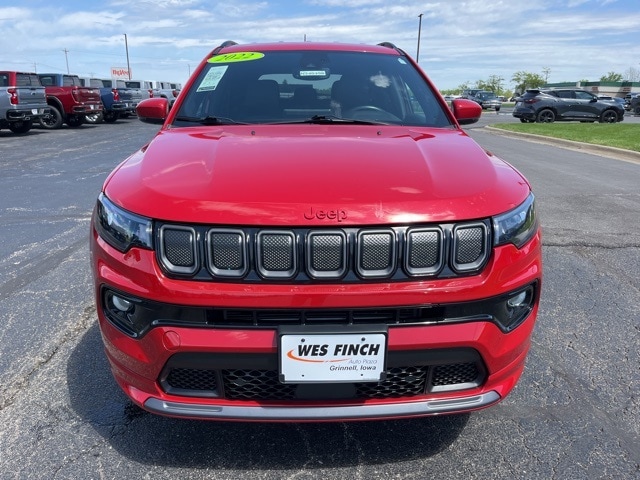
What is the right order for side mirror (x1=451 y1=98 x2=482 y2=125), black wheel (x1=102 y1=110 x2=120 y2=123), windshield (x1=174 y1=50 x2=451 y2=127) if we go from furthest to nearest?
black wheel (x1=102 y1=110 x2=120 y2=123), side mirror (x1=451 y1=98 x2=482 y2=125), windshield (x1=174 y1=50 x2=451 y2=127)

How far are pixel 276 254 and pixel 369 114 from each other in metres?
1.55

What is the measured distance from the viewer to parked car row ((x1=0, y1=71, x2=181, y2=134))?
53.1ft

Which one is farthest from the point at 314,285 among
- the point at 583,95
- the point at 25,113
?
the point at 583,95

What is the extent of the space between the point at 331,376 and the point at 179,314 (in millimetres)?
571

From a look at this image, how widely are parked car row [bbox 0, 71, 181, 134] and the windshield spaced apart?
1228 centimetres

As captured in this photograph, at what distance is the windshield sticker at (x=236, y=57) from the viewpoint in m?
3.46

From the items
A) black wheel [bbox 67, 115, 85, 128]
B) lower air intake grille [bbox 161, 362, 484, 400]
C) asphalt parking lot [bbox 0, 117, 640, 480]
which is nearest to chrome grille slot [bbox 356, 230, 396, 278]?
lower air intake grille [bbox 161, 362, 484, 400]

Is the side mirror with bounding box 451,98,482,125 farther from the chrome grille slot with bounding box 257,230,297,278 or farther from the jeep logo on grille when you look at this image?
the chrome grille slot with bounding box 257,230,297,278

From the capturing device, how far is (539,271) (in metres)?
2.06

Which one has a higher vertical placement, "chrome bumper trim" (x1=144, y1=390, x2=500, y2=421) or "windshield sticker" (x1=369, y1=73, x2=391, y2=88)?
"windshield sticker" (x1=369, y1=73, x2=391, y2=88)

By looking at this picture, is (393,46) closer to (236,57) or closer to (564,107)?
(236,57)

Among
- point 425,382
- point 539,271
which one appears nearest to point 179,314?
point 425,382

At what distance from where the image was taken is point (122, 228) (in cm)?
192

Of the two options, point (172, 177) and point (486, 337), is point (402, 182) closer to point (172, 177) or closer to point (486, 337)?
point (486, 337)
